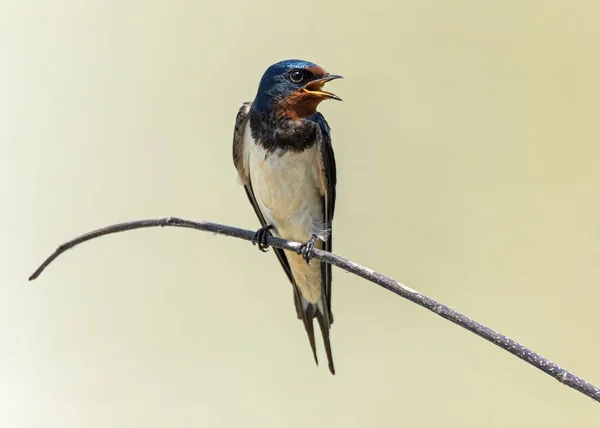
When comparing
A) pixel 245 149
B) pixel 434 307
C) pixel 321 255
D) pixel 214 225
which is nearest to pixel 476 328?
pixel 434 307

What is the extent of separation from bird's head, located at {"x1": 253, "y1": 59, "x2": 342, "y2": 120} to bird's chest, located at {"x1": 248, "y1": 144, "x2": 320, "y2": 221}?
9 centimetres

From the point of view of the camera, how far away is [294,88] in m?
1.18

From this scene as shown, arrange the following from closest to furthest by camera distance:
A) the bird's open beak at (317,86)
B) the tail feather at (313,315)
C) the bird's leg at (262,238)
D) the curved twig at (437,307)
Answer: the curved twig at (437,307), the bird's open beak at (317,86), the bird's leg at (262,238), the tail feather at (313,315)

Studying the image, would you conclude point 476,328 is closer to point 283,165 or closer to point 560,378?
point 560,378

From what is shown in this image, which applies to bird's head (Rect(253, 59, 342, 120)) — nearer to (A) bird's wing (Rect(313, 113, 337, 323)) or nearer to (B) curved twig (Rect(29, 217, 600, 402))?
(A) bird's wing (Rect(313, 113, 337, 323))

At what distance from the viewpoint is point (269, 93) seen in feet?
3.93

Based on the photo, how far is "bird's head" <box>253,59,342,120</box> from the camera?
3.83 ft

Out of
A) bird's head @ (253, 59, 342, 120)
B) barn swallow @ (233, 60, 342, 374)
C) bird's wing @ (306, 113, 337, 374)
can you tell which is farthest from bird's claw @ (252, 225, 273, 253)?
bird's head @ (253, 59, 342, 120)

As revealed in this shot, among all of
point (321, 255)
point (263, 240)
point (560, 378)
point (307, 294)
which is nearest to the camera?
point (560, 378)

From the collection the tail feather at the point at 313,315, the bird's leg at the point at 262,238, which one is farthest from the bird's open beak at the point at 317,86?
the tail feather at the point at 313,315

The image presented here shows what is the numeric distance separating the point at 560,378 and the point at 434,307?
0.17m

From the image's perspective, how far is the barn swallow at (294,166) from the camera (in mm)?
1180

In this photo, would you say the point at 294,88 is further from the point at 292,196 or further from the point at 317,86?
the point at 292,196

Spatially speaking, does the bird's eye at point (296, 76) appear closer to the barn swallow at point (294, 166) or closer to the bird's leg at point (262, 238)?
the barn swallow at point (294, 166)
